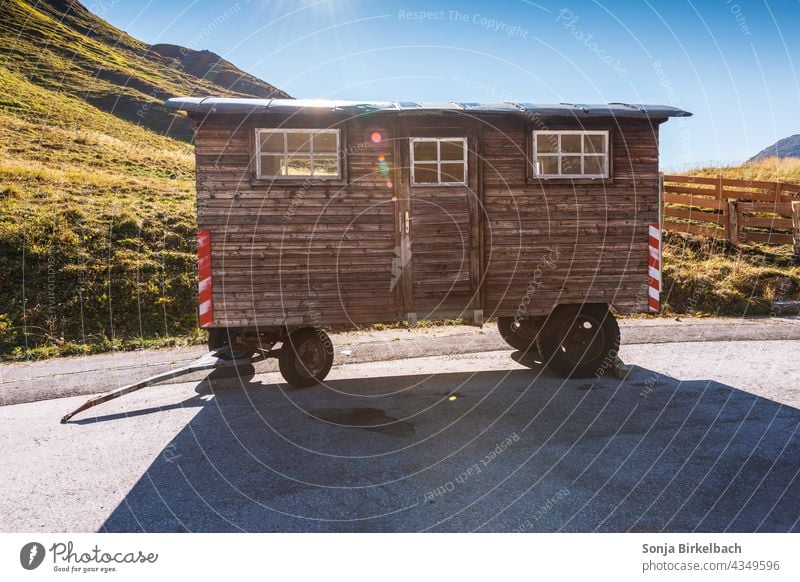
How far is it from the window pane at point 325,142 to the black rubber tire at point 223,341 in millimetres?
Result: 3362

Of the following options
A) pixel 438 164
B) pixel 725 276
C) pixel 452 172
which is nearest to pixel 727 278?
pixel 725 276

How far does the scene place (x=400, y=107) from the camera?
842 cm

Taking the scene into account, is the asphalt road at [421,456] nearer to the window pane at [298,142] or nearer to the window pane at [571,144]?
the window pane at [298,142]

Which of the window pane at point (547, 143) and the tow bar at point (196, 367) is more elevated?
the window pane at point (547, 143)

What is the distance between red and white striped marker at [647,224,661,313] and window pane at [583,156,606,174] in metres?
1.41

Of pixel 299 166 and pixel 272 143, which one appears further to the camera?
pixel 299 166

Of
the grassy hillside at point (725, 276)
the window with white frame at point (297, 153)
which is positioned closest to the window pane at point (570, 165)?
the window with white frame at point (297, 153)

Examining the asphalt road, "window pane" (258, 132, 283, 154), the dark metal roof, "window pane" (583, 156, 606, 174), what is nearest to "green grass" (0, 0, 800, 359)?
the asphalt road

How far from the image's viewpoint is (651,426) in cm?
665

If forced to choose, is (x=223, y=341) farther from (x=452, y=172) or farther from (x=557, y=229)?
(x=557, y=229)

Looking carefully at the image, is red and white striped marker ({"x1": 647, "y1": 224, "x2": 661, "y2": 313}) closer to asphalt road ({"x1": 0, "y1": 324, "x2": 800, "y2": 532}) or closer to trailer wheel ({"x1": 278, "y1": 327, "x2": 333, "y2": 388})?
asphalt road ({"x1": 0, "y1": 324, "x2": 800, "y2": 532})

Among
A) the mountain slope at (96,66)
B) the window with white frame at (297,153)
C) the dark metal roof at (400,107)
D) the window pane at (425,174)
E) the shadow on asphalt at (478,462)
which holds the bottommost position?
the shadow on asphalt at (478,462)

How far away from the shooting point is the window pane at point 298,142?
27.8 feet

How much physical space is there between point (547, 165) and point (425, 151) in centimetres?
219
